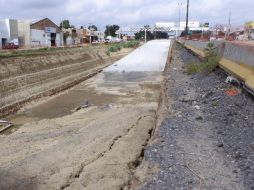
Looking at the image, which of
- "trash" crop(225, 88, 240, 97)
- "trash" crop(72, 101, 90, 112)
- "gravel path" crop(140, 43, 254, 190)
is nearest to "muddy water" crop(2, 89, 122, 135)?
"trash" crop(72, 101, 90, 112)

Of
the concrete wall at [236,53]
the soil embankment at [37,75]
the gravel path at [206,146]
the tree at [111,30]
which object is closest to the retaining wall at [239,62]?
the concrete wall at [236,53]

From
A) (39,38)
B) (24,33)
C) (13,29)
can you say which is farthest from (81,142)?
(39,38)

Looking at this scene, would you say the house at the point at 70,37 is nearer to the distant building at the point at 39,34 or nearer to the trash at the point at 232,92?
the distant building at the point at 39,34

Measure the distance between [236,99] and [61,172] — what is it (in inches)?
223

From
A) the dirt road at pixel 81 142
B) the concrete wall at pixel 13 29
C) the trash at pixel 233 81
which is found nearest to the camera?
the dirt road at pixel 81 142

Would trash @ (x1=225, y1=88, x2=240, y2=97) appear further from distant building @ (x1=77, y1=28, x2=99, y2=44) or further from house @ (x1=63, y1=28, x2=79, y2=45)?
distant building @ (x1=77, y1=28, x2=99, y2=44)

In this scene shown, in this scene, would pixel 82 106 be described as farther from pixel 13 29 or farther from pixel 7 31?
pixel 13 29

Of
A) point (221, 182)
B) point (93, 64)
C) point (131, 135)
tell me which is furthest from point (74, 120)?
point (93, 64)

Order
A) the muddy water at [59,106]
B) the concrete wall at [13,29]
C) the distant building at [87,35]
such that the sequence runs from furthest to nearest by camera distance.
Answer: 1. the distant building at [87,35]
2. the concrete wall at [13,29]
3. the muddy water at [59,106]

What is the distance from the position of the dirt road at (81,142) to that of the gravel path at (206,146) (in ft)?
3.10

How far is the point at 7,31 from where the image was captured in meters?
74.2

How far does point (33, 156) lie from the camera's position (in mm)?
11008

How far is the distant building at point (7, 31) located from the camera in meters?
73.5

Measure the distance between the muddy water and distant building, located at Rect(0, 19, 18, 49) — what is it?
52840mm
